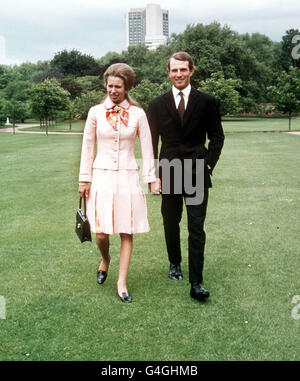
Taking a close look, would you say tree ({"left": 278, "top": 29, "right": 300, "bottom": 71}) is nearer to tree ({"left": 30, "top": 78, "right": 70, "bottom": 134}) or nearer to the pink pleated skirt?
tree ({"left": 30, "top": 78, "right": 70, "bottom": 134})

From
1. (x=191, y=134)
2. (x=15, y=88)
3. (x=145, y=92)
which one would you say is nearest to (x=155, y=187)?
(x=191, y=134)

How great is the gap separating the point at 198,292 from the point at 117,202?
1214 millimetres

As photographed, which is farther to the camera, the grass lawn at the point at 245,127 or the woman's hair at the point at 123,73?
the grass lawn at the point at 245,127

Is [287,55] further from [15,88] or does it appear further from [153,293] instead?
[153,293]

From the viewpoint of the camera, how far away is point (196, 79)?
2280 inches

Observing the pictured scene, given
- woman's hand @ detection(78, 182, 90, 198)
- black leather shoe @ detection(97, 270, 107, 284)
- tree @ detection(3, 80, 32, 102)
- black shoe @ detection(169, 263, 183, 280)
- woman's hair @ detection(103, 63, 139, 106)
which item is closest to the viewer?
woman's hair @ detection(103, 63, 139, 106)

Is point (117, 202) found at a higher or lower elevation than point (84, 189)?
lower

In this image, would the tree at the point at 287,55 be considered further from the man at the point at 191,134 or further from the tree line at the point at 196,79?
the man at the point at 191,134

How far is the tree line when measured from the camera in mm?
41281

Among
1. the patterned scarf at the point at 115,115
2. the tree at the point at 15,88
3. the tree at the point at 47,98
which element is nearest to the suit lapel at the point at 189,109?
the patterned scarf at the point at 115,115

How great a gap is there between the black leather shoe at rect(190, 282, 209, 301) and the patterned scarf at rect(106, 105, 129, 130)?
5.80 ft

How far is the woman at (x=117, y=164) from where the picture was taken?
4754mm

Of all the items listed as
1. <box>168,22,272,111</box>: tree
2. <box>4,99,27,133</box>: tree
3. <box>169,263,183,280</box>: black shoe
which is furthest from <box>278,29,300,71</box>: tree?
<box>169,263,183,280</box>: black shoe

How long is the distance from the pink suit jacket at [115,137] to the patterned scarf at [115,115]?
31 millimetres
